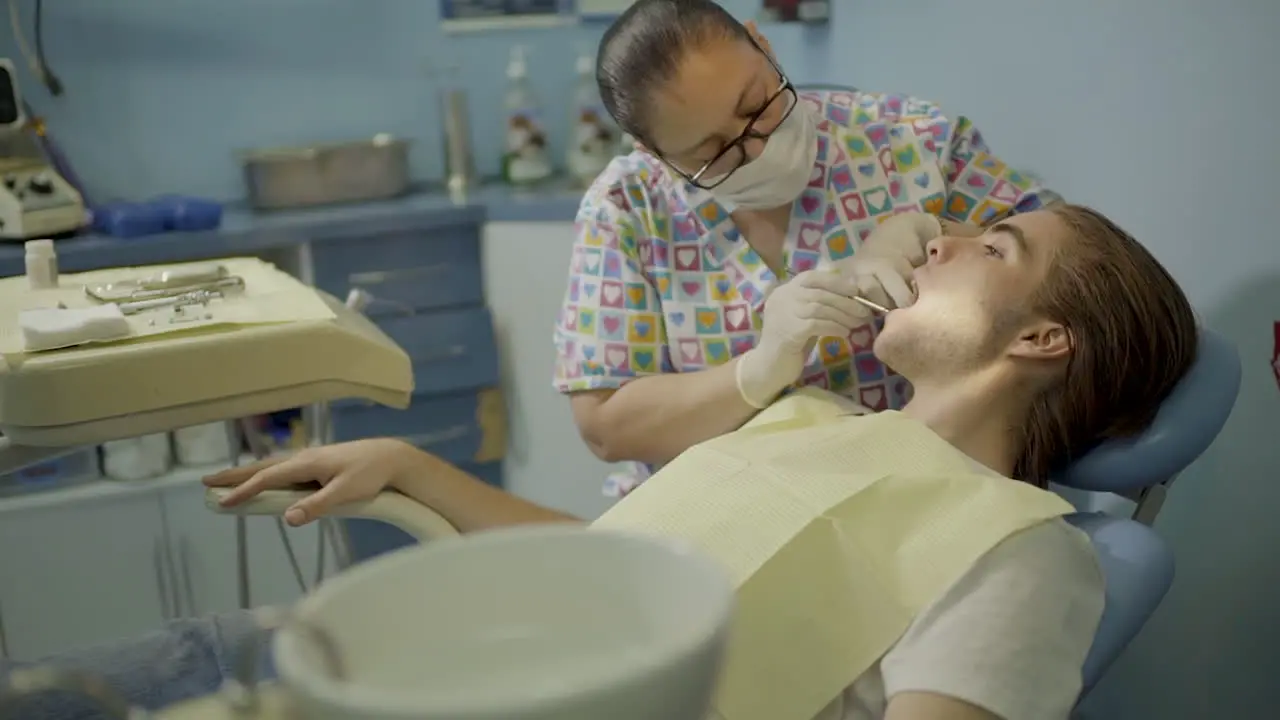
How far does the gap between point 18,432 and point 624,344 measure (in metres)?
0.70

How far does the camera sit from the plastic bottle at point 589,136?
9.34ft

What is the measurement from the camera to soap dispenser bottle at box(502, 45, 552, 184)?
286cm

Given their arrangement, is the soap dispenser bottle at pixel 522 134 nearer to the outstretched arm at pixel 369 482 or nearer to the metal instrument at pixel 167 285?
the metal instrument at pixel 167 285

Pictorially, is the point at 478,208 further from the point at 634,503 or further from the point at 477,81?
the point at 634,503

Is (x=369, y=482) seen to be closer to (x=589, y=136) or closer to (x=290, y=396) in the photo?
(x=290, y=396)

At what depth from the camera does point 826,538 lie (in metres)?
1.03

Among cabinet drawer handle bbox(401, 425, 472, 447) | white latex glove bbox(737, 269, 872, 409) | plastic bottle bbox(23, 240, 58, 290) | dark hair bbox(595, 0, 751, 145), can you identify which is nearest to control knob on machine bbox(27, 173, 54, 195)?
cabinet drawer handle bbox(401, 425, 472, 447)

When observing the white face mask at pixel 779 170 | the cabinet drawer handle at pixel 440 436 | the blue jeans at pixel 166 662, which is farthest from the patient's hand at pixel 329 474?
the cabinet drawer handle at pixel 440 436

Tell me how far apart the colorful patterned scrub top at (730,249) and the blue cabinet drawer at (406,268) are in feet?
3.29

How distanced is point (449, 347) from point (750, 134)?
1.34 metres

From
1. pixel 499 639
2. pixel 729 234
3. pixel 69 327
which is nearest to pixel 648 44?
pixel 729 234

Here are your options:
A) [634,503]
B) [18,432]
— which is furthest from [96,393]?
[634,503]

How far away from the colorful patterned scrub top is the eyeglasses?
0.07 meters

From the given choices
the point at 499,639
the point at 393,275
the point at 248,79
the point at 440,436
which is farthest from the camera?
the point at 248,79
